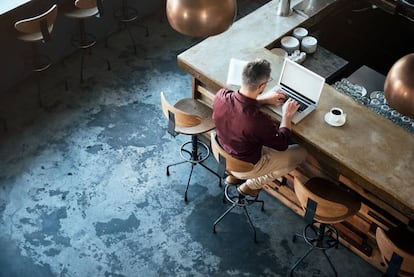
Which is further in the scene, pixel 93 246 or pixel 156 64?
pixel 156 64

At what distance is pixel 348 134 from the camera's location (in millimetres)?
4457

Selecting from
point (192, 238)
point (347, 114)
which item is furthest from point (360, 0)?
point (192, 238)

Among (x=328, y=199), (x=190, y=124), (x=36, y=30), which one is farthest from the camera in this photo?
(x=36, y=30)

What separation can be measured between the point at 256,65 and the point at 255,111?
309 millimetres

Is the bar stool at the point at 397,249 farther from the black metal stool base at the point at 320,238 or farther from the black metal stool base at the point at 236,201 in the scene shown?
the black metal stool base at the point at 236,201

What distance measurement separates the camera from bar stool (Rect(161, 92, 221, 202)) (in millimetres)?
4656

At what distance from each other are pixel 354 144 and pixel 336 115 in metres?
0.25

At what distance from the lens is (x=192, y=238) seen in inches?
193

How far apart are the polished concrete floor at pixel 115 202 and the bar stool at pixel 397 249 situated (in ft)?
2.11

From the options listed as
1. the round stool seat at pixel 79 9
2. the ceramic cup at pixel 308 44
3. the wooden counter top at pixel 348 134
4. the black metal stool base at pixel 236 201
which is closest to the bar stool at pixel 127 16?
the round stool seat at pixel 79 9

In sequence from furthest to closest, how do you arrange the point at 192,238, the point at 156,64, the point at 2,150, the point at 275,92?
the point at 156,64 < the point at 2,150 < the point at 192,238 < the point at 275,92

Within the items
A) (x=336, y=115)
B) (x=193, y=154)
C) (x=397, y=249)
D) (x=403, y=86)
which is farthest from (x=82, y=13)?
(x=403, y=86)

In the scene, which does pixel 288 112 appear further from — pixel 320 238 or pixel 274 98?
pixel 320 238

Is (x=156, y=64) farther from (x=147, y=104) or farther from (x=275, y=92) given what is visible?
(x=275, y=92)
